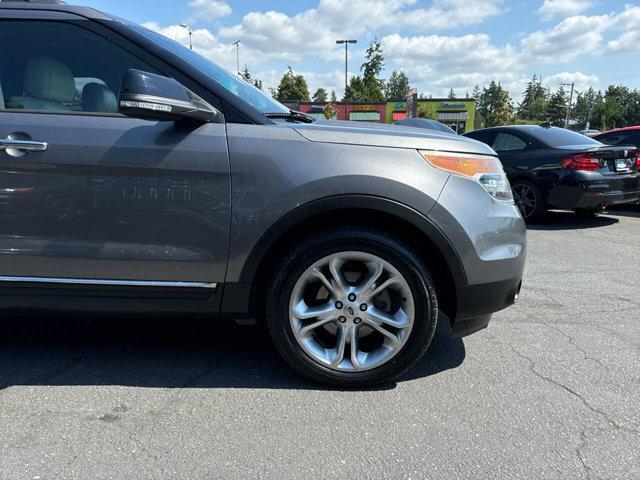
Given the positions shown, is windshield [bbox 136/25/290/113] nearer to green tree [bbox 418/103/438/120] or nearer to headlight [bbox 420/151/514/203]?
headlight [bbox 420/151/514/203]

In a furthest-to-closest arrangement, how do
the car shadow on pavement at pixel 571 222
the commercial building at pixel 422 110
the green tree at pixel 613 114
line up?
the green tree at pixel 613 114 < the commercial building at pixel 422 110 < the car shadow on pavement at pixel 571 222

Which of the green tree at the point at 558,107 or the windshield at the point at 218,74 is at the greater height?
the green tree at the point at 558,107

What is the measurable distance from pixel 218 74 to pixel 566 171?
18.7ft

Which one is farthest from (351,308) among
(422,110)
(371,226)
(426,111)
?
(426,111)

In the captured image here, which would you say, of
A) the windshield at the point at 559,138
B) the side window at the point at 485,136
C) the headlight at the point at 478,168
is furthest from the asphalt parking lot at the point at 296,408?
the side window at the point at 485,136

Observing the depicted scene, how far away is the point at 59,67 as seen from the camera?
249cm

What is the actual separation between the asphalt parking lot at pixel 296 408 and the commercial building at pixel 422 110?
157ft

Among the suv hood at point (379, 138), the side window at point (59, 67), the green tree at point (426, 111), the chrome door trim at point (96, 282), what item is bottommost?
the chrome door trim at point (96, 282)

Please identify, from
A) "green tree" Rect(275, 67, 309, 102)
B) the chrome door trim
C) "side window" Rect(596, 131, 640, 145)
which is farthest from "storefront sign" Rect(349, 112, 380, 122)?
the chrome door trim

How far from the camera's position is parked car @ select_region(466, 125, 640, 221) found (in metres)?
6.69

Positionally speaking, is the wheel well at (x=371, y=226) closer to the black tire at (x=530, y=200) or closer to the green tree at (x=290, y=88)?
the black tire at (x=530, y=200)

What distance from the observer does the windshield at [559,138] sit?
23.2 ft

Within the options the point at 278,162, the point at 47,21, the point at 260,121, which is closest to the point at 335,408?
the point at 278,162

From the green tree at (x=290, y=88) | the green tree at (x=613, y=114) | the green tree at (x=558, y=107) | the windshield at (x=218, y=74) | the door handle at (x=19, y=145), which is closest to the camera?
the door handle at (x=19, y=145)
